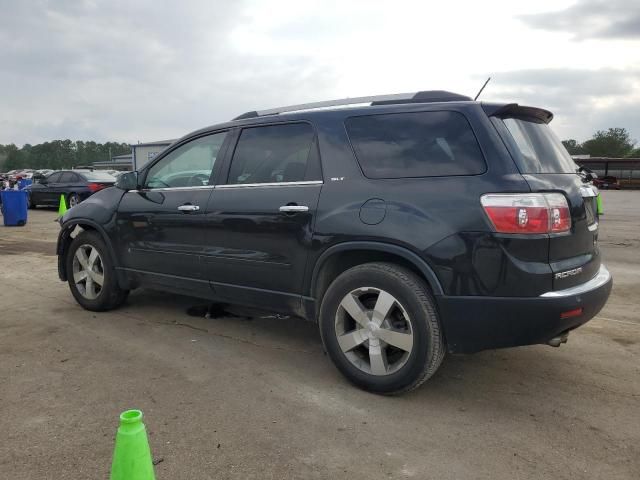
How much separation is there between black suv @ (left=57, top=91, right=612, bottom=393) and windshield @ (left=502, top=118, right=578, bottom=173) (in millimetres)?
16

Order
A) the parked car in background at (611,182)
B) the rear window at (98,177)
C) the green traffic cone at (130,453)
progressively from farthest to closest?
1. the parked car in background at (611,182)
2. the rear window at (98,177)
3. the green traffic cone at (130,453)

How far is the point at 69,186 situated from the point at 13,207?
4.78 m

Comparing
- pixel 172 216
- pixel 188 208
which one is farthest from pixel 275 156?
pixel 172 216

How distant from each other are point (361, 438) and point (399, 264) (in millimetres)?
1061

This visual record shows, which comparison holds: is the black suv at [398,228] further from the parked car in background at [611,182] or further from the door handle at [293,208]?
the parked car in background at [611,182]

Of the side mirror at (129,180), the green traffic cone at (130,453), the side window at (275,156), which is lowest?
the green traffic cone at (130,453)

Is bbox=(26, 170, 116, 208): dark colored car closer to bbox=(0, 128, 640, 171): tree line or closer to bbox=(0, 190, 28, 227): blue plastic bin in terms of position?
bbox=(0, 190, 28, 227): blue plastic bin

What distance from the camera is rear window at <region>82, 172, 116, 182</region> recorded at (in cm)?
1844

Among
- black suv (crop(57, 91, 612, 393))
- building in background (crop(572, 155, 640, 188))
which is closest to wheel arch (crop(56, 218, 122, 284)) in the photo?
black suv (crop(57, 91, 612, 393))

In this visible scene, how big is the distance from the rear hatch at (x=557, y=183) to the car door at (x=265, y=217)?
1.30m

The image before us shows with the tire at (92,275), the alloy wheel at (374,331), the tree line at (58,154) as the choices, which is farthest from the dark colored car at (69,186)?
the tree line at (58,154)

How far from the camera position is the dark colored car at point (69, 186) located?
1817 centimetres

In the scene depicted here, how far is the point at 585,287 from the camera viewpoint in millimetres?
3094

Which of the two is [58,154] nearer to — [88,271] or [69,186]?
[69,186]
